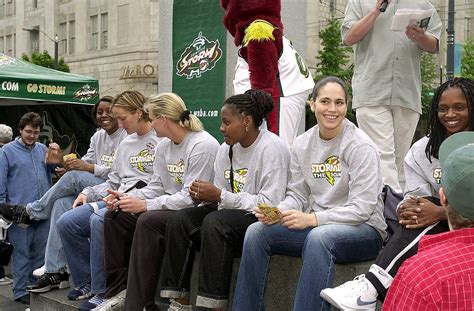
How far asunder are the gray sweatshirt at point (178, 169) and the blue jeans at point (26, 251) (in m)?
2.12

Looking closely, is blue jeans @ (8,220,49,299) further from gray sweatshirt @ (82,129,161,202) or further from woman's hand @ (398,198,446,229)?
woman's hand @ (398,198,446,229)

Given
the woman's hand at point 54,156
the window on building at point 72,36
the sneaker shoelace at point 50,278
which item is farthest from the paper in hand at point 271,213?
the window on building at point 72,36

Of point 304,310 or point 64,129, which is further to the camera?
point 64,129

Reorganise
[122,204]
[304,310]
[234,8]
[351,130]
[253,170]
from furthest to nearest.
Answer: [234,8]
[122,204]
[253,170]
[351,130]
[304,310]

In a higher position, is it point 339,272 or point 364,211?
point 364,211

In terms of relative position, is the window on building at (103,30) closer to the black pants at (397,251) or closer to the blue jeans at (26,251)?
the blue jeans at (26,251)

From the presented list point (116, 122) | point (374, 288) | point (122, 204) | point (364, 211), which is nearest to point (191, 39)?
point (116, 122)

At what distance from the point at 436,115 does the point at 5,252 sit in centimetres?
444

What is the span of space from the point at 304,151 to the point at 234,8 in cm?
151

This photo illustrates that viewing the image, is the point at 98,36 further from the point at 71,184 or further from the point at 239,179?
the point at 239,179

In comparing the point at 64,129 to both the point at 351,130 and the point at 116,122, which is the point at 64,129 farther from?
the point at 351,130

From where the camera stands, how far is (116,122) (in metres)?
5.86

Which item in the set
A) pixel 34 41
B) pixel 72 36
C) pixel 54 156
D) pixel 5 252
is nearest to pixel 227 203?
pixel 54 156

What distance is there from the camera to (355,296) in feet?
9.71
